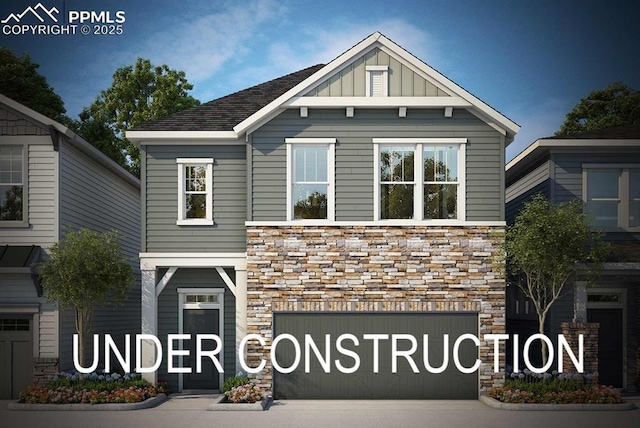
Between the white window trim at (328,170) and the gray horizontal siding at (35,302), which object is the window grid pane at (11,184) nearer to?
the gray horizontal siding at (35,302)

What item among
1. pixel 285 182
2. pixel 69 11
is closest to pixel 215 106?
pixel 285 182

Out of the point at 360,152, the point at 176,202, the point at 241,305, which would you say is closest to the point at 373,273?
the point at 360,152

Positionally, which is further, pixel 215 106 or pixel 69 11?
pixel 69 11

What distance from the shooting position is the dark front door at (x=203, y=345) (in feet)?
70.4

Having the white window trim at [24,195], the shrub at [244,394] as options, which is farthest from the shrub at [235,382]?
the white window trim at [24,195]

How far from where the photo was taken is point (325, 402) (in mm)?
19562

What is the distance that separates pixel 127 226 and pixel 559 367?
15599 millimetres

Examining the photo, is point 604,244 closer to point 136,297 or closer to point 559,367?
point 559,367

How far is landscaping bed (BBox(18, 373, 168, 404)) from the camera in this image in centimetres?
1845

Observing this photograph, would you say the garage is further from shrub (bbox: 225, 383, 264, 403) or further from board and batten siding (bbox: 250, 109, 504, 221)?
board and batten siding (bbox: 250, 109, 504, 221)

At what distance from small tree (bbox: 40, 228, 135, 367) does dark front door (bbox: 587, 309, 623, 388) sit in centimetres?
1294

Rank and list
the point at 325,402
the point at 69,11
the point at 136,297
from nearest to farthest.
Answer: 1. the point at 325,402
2. the point at 69,11
3. the point at 136,297

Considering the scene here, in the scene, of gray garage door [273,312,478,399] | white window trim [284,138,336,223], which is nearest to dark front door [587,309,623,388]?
gray garage door [273,312,478,399]

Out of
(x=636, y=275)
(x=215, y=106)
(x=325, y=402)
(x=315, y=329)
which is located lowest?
(x=325, y=402)
